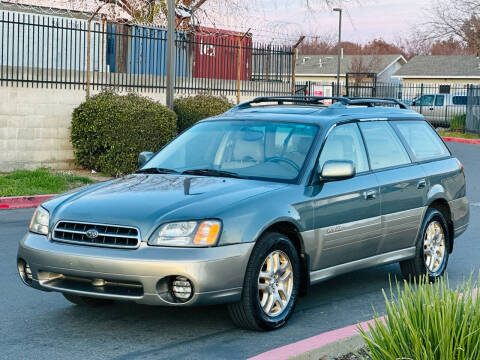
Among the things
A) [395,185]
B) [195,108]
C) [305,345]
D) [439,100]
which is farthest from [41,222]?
[439,100]

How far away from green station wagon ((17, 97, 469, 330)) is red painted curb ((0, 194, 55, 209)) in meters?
7.02

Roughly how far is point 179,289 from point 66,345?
875 mm

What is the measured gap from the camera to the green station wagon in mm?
5824

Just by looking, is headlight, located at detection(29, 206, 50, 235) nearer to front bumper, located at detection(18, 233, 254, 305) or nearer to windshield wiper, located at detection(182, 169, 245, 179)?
front bumper, located at detection(18, 233, 254, 305)

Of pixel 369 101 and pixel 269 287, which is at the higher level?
pixel 369 101

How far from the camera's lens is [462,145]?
32125 mm

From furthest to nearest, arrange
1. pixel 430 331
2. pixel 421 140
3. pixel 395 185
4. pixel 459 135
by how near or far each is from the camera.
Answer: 1. pixel 459 135
2. pixel 421 140
3. pixel 395 185
4. pixel 430 331

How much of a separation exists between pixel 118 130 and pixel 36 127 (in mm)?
1860

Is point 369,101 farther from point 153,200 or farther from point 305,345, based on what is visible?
point 305,345

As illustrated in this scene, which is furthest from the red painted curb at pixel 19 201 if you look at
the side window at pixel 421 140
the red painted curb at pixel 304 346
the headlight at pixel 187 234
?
the red painted curb at pixel 304 346

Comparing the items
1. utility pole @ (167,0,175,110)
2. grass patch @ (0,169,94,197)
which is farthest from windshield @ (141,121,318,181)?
utility pole @ (167,0,175,110)

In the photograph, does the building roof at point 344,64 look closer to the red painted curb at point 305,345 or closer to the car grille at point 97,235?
the car grille at point 97,235

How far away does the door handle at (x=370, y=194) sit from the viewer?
7306 millimetres

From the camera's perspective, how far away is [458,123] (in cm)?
3644
